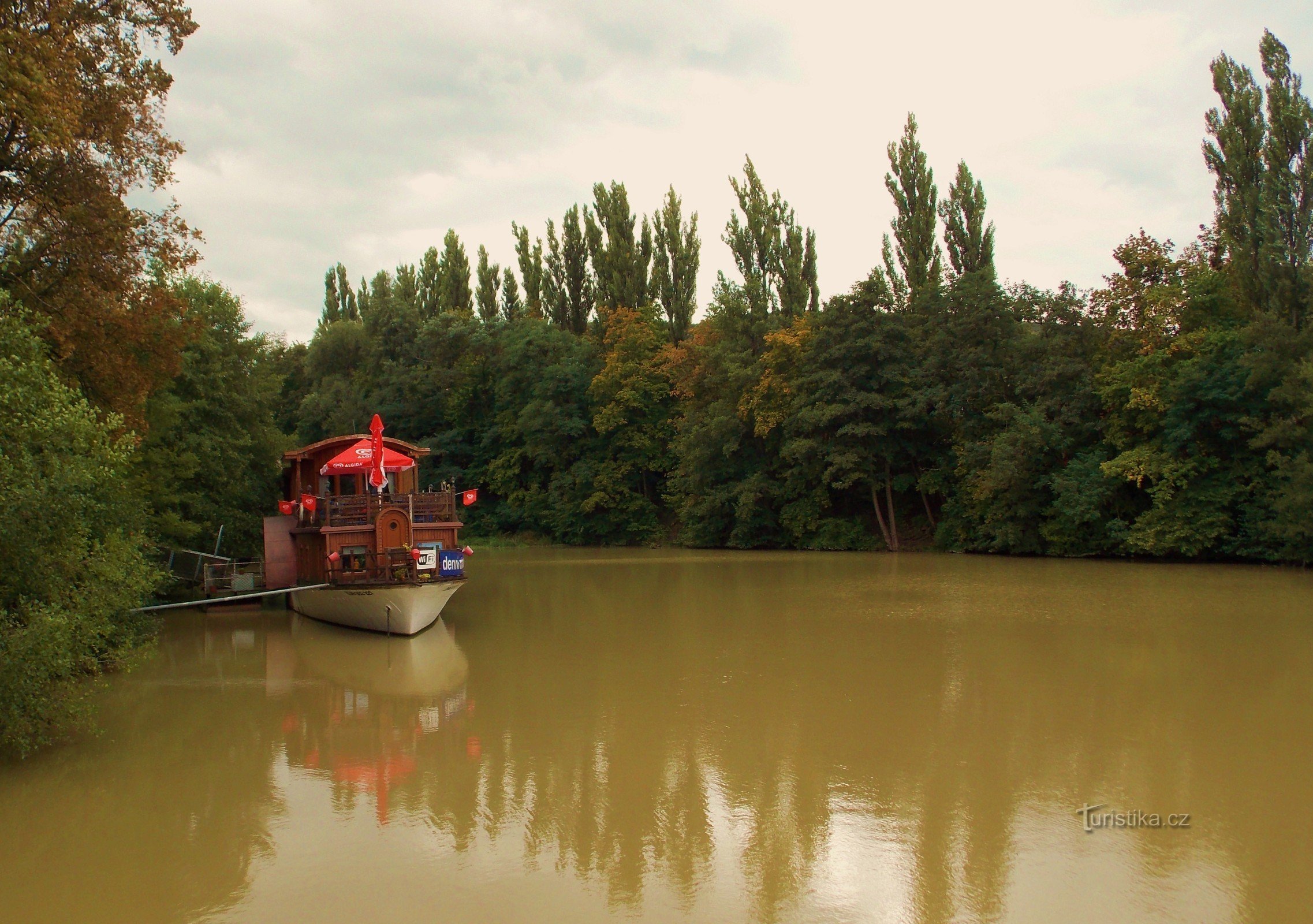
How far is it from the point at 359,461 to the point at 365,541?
6.91 feet

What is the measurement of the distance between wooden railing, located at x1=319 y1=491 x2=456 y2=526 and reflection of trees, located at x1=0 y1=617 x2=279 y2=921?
20.9 feet

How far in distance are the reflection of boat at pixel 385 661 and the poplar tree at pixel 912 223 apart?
28748mm

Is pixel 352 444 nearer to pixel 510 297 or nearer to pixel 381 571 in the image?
pixel 381 571

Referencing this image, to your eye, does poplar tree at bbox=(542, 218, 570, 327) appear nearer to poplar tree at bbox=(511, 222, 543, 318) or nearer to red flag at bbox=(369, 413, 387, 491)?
poplar tree at bbox=(511, 222, 543, 318)

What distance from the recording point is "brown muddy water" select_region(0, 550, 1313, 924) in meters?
6.00

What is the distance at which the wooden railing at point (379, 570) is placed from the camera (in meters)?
17.2

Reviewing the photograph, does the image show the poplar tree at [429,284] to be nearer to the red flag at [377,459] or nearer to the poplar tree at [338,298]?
the poplar tree at [338,298]

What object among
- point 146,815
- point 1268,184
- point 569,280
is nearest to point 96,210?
point 146,815

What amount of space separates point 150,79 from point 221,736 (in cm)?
959

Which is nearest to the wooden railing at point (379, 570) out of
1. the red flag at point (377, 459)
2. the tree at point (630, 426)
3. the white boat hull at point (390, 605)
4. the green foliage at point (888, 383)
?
the white boat hull at point (390, 605)

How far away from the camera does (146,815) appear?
25.2 feet

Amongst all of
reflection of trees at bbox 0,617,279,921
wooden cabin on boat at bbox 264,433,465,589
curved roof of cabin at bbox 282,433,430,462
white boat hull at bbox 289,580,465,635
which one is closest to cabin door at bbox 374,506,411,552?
wooden cabin on boat at bbox 264,433,465,589

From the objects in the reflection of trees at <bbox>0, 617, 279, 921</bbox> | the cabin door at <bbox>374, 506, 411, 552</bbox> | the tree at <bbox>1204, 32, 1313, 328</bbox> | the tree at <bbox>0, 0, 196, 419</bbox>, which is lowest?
the reflection of trees at <bbox>0, 617, 279, 921</bbox>

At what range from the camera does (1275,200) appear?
2688cm
